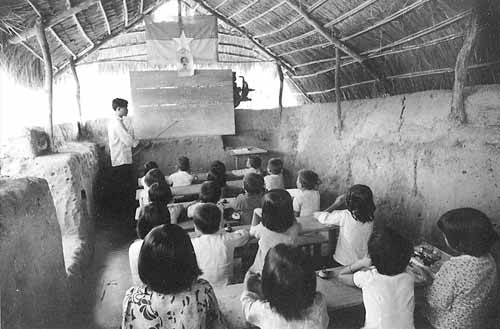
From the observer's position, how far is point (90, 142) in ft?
23.4

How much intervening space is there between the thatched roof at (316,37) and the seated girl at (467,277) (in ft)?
7.40

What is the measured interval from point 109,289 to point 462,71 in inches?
167

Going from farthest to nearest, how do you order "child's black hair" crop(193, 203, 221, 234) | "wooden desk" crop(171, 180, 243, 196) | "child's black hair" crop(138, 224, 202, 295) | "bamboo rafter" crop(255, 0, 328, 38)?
"wooden desk" crop(171, 180, 243, 196)
"bamboo rafter" crop(255, 0, 328, 38)
"child's black hair" crop(193, 203, 221, 234)
"child's black hair" crop(138, 224, 202, 295)

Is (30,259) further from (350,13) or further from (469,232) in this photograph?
(350,13)

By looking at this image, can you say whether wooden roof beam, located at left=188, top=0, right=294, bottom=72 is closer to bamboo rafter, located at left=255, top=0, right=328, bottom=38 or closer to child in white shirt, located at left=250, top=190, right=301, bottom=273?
bamboo rafter, located at left=255, top=0, right=328, bottom=38

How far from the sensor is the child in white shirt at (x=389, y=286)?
1983 mm

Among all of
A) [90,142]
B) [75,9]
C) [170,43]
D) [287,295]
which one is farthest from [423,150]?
[90,142]

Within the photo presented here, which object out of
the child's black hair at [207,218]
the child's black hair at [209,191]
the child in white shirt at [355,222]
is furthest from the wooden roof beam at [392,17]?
the child's black hair at [207,218]

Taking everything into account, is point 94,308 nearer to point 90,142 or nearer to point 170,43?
point 90,142

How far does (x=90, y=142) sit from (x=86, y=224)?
277cm

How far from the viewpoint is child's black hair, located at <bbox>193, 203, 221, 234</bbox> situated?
2691 mm

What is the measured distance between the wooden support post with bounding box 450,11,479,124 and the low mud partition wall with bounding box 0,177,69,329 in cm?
375

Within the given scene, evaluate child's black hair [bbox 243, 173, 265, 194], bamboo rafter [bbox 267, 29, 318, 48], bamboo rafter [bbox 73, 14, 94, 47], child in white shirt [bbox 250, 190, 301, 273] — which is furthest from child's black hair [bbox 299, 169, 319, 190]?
bamboo rafter [bbox 73, 14, 94, 47]

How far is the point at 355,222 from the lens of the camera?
10.6ft
